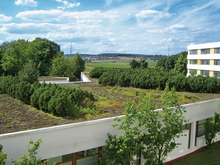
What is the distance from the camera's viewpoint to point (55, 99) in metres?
11.3

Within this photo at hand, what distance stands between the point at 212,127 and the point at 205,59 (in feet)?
112

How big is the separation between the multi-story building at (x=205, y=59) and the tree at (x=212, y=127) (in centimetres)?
3020

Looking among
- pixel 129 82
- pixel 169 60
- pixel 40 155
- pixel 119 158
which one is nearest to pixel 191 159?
pixel 119 158

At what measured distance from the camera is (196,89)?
21.0 metres

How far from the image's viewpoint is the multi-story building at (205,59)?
41.2 metres

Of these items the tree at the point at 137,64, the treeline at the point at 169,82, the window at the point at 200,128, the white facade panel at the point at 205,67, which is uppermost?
the tree at the point at 137,64

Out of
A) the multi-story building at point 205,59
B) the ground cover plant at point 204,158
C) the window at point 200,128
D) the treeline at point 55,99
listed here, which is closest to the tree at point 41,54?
the treeline at point 55,99

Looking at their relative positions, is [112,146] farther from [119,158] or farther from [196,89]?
[196,89]

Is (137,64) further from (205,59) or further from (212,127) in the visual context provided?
(212,127)

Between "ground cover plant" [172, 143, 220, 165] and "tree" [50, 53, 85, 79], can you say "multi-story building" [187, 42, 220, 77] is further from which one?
"ground cover plant" [172, 143, 220, 165]

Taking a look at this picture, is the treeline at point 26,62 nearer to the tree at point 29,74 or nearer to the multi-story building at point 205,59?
the tree at point 29,74

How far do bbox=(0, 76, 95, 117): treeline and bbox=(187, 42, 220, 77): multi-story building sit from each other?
117ft

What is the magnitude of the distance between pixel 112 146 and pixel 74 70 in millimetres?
39642

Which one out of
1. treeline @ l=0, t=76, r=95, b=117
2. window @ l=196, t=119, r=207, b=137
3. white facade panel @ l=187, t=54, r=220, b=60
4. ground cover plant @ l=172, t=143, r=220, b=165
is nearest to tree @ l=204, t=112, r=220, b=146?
window @ l=196, t=119, r=207, b=137
